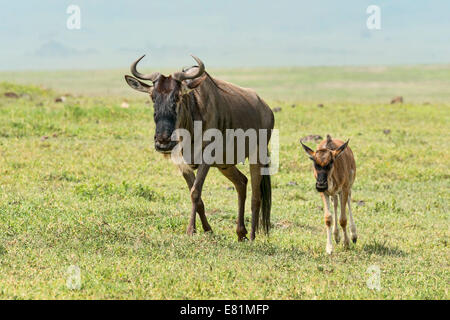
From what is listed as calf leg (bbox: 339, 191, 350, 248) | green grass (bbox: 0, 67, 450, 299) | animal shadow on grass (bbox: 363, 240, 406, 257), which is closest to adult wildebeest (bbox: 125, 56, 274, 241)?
green grass (bbox: 0, 67, 450, 299)

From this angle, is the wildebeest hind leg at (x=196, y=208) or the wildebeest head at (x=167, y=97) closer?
the wildebeest head at (x=167, y=97)

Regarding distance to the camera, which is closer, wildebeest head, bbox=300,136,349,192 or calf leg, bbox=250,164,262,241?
wildebeest head, bbox=300,136,349,192

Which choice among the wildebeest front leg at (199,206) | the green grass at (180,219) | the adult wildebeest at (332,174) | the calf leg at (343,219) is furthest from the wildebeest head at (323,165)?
the wildebeest front leg at (199,206)

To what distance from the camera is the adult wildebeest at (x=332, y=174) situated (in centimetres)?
1036

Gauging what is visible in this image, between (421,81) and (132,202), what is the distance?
284 ft

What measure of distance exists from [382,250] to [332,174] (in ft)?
4.38

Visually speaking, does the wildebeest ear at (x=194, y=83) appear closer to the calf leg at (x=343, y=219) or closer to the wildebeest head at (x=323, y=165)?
the wildebeest head at (x=323, y=165)

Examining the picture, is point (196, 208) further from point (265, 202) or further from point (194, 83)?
point (194, 83)

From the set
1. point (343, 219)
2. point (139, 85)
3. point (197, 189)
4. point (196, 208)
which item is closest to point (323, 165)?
point (343, 219)

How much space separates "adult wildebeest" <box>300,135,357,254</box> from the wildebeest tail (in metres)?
1.22

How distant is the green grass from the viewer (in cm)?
816

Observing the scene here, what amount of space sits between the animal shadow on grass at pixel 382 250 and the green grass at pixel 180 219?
3 cm

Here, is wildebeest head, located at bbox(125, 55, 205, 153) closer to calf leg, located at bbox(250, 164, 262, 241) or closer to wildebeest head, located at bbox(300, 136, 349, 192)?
wildebeest head, located at bbox(300, 136, 349, 192)

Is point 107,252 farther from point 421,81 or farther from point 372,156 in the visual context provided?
point 421,81
